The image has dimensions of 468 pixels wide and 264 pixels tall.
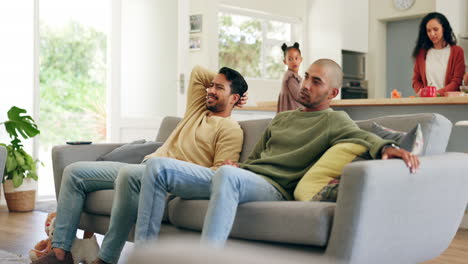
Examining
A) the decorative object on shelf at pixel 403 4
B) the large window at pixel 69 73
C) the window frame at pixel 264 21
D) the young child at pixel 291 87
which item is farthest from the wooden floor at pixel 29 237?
the large window at pixel 69 73

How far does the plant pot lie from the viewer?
5.36 metres

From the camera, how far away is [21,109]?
17.5 feet

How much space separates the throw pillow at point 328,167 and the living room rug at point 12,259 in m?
1.59

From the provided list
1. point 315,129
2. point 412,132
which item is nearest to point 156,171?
point 315,129

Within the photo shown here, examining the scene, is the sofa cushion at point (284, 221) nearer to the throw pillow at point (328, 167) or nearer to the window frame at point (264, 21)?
the throw pillow at point (328, 167)

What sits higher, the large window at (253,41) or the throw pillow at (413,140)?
the large window at (253,41)

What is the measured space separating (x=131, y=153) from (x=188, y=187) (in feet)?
3.22

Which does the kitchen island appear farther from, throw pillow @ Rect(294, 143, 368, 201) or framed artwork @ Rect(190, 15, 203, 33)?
framed artwork @ Rect(190, 15, 203, 33)

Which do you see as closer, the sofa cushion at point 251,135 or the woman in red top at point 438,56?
the sofa cushion at point 251,135

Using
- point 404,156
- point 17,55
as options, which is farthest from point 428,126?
point 17,55

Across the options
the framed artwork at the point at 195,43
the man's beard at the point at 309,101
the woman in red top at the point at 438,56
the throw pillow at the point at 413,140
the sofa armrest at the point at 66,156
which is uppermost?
the framed artwork at the point at 195,43

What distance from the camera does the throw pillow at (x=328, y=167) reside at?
2.24 metres

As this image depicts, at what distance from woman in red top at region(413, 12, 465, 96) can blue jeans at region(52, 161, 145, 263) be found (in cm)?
274

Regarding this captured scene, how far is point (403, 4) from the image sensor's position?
28.6ft
